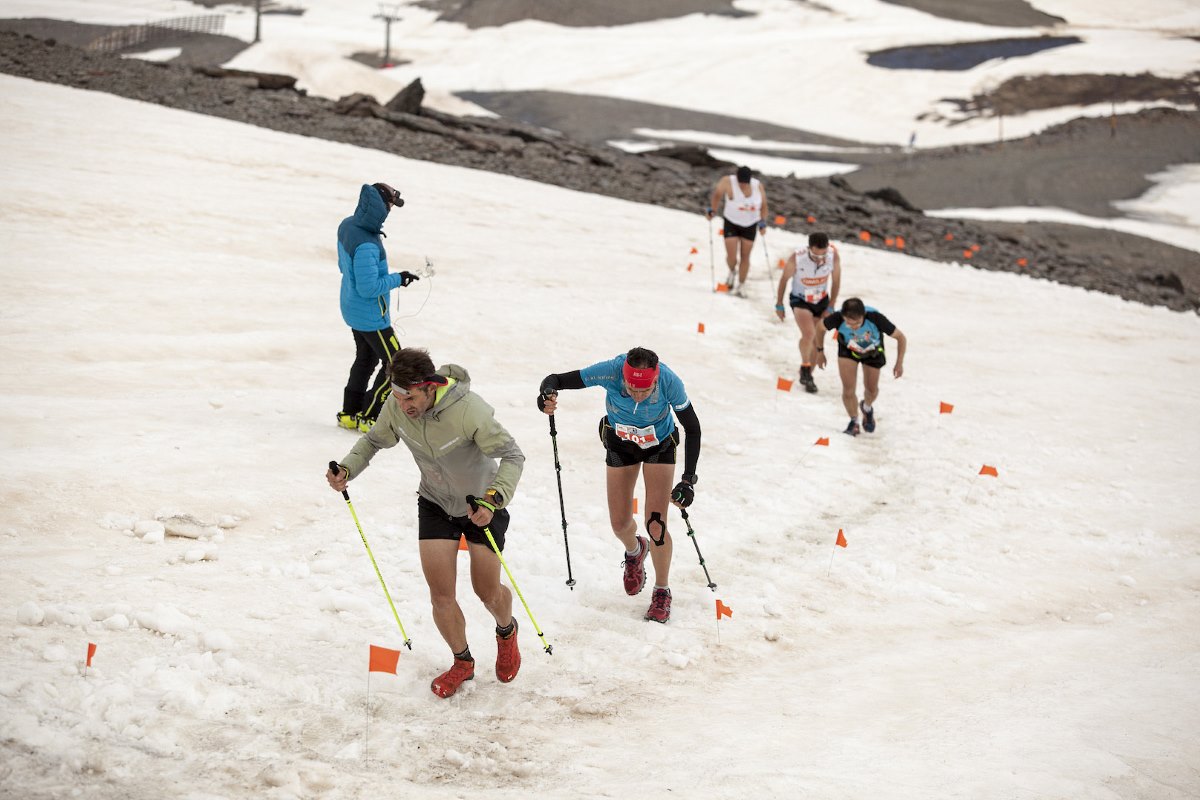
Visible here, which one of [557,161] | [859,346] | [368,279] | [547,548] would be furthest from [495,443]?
[557,161]

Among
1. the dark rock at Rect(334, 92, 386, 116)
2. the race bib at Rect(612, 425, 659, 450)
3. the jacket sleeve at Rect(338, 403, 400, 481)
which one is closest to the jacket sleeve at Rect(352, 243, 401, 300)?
the race bib at Rect(612, 425, 659, 450)

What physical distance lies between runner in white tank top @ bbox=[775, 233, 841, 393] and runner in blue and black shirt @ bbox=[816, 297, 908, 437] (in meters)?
1.30

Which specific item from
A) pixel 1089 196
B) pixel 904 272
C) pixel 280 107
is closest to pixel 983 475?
pixel 904 272

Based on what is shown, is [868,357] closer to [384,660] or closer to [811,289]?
[811,289]

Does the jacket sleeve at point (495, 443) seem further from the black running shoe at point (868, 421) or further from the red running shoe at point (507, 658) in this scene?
the black running shoe at point (868, 421)

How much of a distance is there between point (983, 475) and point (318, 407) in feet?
24.5

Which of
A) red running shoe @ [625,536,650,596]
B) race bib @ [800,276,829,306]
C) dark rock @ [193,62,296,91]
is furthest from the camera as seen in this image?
dark rock @ [193,62,296,91]

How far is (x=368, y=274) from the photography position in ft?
30.2

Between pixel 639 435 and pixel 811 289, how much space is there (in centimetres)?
687

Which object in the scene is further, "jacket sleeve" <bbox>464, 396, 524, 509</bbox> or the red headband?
the red headband

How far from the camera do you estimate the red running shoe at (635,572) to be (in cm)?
796

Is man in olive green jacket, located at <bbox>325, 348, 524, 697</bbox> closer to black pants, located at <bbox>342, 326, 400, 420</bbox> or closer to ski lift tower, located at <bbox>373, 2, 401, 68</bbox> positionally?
black pants, located at <bbox>342, 326, 400, 420</bbox>

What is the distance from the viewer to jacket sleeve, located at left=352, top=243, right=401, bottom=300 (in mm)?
9203

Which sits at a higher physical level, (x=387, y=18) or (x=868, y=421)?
(x=387, y=18)
